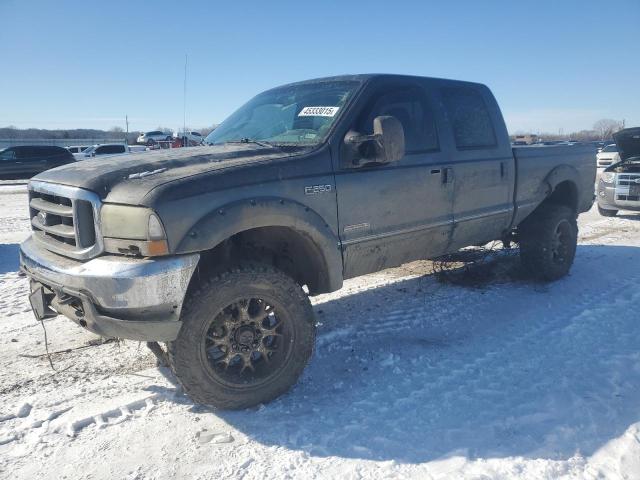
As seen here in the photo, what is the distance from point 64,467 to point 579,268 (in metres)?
5.87

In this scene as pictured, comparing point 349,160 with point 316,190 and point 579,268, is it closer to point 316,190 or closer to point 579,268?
point 316,190

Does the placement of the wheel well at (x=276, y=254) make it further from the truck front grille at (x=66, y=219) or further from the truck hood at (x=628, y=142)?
the truck hood at (x=628, y=142)

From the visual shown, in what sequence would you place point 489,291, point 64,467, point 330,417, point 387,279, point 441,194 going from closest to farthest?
point 64,467 → point 330,417 → point 441,194 → point 489,291 → point 387,279

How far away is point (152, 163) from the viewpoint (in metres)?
3.12

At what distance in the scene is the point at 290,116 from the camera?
13.1 feet

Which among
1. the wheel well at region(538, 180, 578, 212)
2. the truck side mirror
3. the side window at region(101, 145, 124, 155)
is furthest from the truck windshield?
the side window at region(101, 145, 124, 155)

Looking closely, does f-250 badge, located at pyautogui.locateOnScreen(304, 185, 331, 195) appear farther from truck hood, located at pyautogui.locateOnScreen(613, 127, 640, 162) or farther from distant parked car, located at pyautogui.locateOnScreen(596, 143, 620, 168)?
distant parked car, located at pyautogui.locateOnScreen(596, 143, 620, 168)

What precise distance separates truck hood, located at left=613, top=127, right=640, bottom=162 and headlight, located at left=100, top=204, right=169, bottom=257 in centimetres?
964

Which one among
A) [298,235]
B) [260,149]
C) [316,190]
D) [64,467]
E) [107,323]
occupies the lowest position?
[64,467]

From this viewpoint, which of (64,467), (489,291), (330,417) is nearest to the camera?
(64,467)

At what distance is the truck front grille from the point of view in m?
2.81

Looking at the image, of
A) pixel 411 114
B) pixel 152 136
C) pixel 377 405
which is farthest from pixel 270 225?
pixel 152 136

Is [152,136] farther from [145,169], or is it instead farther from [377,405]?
[377,405]

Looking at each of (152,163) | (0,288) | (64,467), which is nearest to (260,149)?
(152,163)
